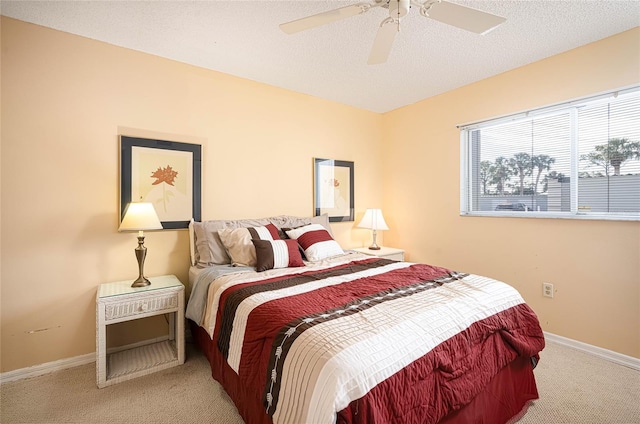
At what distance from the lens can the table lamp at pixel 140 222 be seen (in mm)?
2143

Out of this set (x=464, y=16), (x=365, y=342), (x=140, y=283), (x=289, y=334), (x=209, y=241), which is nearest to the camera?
(x=365, y=342)

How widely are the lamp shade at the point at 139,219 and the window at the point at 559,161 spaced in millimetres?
3092

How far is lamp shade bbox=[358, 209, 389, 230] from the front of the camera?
12.2 ft

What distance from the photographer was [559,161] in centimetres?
265

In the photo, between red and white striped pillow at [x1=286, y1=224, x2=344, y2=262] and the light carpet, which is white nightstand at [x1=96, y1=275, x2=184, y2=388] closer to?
the light carpet

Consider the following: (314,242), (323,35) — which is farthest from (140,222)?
(323,35)

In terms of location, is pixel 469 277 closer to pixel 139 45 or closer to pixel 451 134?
pixel 451 134

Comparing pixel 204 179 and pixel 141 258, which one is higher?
pixel 204 179

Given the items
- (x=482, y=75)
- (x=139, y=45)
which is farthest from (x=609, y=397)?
(x=139, y=45)

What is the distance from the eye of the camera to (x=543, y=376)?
2.12 m

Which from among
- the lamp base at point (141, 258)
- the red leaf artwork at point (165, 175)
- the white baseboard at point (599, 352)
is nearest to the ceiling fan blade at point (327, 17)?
the red leaf artwork at point (165, 175)

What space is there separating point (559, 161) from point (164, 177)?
3525 millimetres

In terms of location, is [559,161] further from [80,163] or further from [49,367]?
[49,367]

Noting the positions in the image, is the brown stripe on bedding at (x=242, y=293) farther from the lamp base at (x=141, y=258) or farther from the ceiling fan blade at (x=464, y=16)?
the ceiling fan blade at (x=464, y=16)
